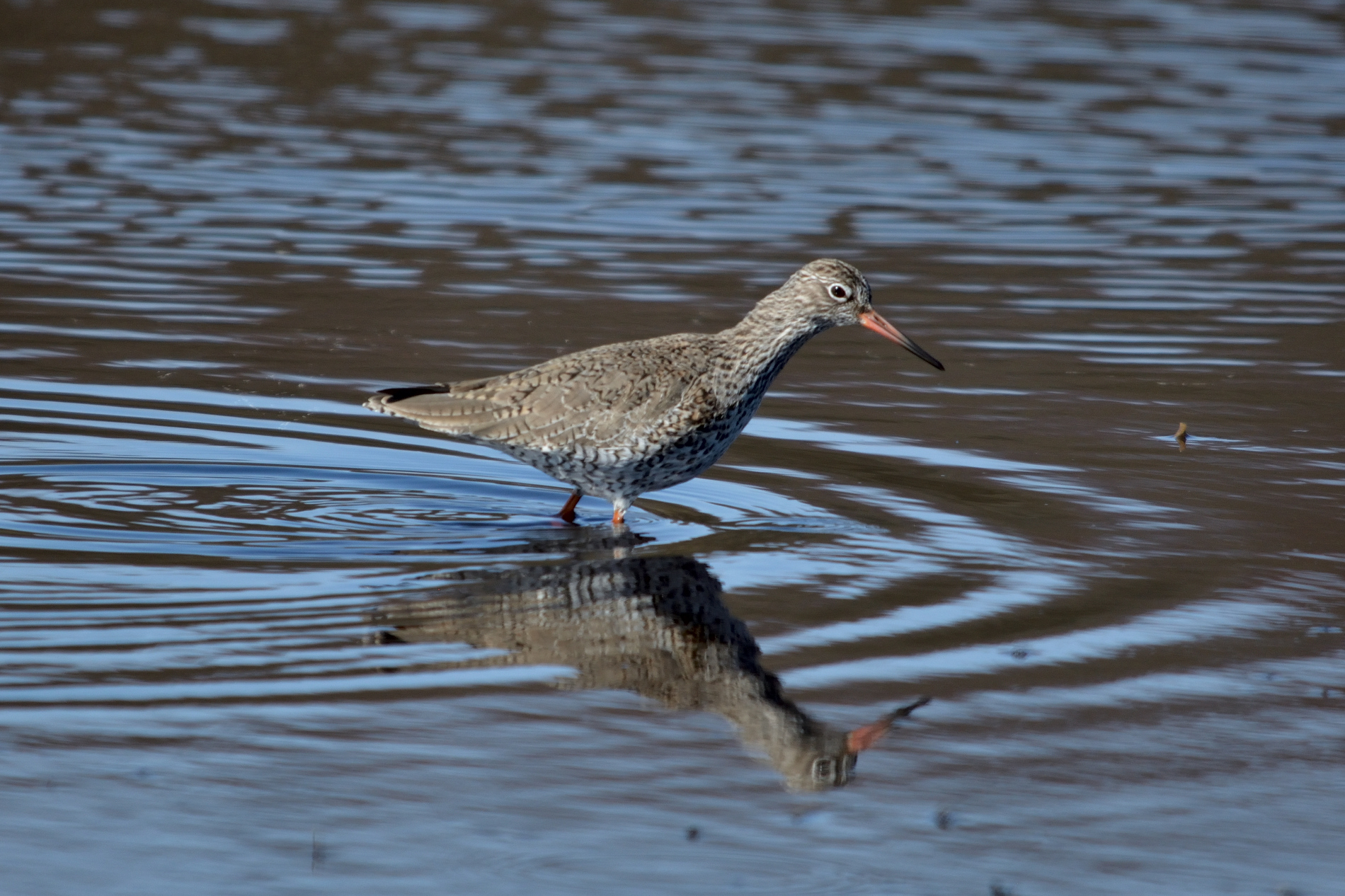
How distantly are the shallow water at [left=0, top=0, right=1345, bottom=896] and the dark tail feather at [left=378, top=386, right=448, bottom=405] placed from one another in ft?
1.68

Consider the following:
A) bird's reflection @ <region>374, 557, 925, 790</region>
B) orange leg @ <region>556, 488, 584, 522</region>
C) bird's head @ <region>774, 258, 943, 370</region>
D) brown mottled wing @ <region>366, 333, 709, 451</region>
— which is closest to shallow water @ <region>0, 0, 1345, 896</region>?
bird's reflection @ <region>374, 557, 925, 790</region>

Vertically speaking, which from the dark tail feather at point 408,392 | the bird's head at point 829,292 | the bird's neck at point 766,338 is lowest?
the dark tail feather at point 408,392

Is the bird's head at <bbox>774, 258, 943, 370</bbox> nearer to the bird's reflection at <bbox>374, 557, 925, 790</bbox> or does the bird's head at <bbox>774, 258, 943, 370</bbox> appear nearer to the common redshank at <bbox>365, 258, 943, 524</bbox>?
the common redshank at <bbox>365, 258, 943, 524</bbox>

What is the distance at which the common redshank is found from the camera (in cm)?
898

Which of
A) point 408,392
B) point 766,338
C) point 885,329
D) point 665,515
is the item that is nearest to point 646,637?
point 665,515

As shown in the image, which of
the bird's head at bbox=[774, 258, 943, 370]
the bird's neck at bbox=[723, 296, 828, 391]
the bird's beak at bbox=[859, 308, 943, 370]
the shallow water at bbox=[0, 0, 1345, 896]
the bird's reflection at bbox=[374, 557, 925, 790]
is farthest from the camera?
the bird's beak at bbox=[859, 308, 943, 370]

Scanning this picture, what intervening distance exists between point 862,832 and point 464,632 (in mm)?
2173

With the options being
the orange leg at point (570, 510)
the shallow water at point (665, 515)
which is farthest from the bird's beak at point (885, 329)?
the orange leg at point (570, 510)

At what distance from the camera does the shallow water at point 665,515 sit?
548 centimetres

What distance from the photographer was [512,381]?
367 inches

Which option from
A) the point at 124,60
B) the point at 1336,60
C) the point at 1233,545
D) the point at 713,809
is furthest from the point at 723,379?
the point at 1336,60

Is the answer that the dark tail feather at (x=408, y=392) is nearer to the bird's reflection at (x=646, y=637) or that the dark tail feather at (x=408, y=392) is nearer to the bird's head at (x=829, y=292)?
the bird's reflection at (x=646, y=637)

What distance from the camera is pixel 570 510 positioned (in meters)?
9.30

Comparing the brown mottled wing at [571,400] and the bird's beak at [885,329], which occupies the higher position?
the bird's beak at [885,329]
